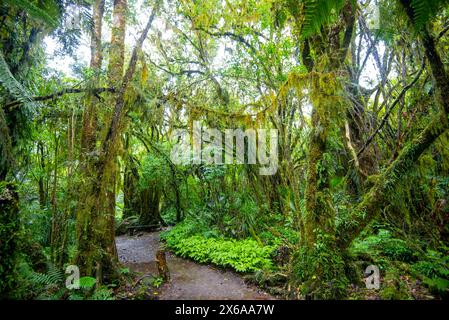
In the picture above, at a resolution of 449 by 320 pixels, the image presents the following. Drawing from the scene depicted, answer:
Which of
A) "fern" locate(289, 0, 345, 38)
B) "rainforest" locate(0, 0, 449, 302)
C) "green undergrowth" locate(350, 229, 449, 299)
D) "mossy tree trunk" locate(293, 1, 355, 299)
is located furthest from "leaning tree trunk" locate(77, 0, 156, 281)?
"green undergrowth" locate(350, 229, 449, 299)

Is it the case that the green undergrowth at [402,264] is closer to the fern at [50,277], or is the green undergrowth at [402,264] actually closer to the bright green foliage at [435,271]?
the bright green foliage at [435,271]

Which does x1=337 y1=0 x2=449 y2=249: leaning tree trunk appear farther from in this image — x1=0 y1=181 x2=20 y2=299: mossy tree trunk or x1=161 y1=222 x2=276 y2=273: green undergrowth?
x1=0 y1=181 x2=20 y2=299: mossy tree trunk

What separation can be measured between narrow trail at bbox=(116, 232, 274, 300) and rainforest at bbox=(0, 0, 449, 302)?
0.05 metres

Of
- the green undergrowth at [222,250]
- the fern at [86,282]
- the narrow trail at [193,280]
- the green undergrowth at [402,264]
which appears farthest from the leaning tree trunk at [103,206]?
the green undergrowth at [402,264]

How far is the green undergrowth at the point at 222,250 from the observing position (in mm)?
5492

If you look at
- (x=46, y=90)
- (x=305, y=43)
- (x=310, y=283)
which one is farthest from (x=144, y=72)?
(x=310, y=283)

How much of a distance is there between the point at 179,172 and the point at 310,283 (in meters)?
5.86

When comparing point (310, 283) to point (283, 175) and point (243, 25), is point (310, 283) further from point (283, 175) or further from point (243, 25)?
point (243, 25)

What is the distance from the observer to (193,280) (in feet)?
17.5

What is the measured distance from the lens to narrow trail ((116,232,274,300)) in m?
4.57

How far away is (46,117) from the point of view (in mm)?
4957

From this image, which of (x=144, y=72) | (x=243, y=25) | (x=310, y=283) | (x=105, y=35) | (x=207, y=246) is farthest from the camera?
(x=105, y=35)

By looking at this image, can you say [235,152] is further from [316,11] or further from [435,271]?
[316,11]

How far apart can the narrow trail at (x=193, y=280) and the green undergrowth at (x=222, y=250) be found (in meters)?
0.19
